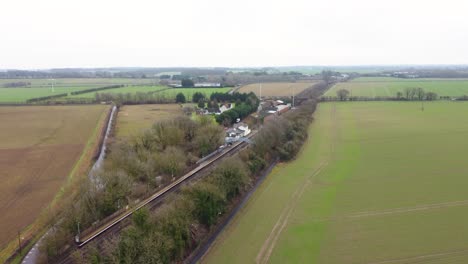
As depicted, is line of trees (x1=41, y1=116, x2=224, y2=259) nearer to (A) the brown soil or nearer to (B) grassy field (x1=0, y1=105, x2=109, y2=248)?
(A) the brown soil

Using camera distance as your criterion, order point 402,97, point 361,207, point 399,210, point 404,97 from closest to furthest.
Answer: point 399,210 → point 361,207 → point 402,97 → point 404,97

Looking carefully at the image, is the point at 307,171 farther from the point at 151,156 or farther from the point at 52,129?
the point at 52,129

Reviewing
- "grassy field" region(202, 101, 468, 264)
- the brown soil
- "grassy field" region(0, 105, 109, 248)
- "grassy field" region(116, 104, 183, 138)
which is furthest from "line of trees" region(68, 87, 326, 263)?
"grassy field" region(116, 104, 183, 138)

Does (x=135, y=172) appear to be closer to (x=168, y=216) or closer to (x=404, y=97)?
(x=168, y=216)

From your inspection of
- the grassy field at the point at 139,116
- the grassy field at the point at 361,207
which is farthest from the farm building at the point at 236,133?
the grassy field at the point at 361,207

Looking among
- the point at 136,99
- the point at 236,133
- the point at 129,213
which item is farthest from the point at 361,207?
the point at 136,99
